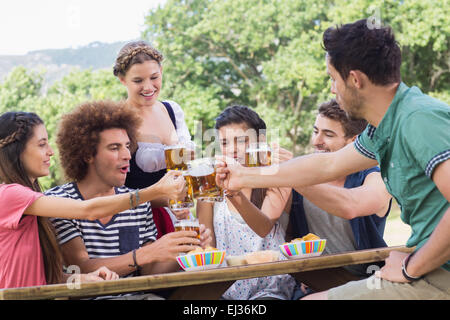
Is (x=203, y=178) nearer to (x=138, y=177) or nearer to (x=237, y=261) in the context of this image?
(x=237, y=261)

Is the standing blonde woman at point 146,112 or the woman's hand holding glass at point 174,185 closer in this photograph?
the woman's hand holding glass at point 174,185

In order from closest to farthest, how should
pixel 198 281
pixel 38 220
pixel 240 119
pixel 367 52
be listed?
pixel 367 52, pixel 198 281, pixel 38 220, pixel 240 119

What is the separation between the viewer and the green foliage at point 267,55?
13977 millimetres

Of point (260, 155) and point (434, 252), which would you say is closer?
point (434, 252)

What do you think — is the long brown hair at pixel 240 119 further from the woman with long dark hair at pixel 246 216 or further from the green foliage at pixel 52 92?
the green foliage at pixel 52 92

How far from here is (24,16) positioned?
5538cm

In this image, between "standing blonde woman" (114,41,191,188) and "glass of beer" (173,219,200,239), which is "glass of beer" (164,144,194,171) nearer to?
"glass of beer" (173,219,200,239)

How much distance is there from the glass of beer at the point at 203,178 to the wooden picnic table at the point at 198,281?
437 millimetres

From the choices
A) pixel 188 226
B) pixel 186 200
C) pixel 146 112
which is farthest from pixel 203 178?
pixel 146 112

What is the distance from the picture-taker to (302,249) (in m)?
2.65

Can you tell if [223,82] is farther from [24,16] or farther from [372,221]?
[24,16]

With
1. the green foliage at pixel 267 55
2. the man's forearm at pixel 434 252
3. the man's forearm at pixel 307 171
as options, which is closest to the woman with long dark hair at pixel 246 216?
the man's forearm at pixel 307 171

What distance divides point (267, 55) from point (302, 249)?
1591 cm

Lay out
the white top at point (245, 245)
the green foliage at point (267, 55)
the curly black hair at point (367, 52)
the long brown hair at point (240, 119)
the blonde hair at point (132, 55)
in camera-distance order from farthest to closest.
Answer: the green foliage at point (267, 55), the blonde hair at point (132, 55), the long brown hair at point (240, 119), the white top at point (245, 245), the curly black hair at point (367, 52)
